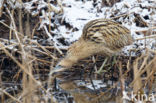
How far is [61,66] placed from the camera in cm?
390

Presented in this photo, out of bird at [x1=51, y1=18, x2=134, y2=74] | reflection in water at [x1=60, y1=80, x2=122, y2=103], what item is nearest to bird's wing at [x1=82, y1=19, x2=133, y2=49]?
bird at [x1=51, y1=18, x2=134, y2=74]

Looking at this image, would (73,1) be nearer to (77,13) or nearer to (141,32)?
(77,13)

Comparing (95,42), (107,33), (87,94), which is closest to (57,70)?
(87,94)

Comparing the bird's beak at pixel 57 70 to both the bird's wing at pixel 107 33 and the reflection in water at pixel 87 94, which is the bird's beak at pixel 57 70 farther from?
the bird's wing at pixel 107 33

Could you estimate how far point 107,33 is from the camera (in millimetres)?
4129

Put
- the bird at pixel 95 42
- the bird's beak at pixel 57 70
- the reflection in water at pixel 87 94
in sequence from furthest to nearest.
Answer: the bird at pixel 95 42 → the bird's beak at pixel 57 70 → the reflection in water at pixel 87 94

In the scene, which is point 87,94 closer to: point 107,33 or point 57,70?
point 57,70

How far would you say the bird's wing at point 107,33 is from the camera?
4.09 m

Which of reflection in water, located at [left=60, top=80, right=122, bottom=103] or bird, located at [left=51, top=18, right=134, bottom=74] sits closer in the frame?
reflection in water, located at [left=60, top=80, right=122, bottom=103]

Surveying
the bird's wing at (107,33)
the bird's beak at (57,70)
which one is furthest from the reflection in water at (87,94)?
the bird's wing at (107,33)

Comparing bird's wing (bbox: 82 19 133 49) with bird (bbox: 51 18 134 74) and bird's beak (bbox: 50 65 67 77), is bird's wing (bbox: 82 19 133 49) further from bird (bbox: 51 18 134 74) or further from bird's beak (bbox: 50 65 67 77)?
bird's beak (bbox: 50 65 67 77)

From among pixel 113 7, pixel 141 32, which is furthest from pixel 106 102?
pixel 113 7

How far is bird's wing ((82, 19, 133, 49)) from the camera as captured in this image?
409 centimetres

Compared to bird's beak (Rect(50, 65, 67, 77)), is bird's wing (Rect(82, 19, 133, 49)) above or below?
above
